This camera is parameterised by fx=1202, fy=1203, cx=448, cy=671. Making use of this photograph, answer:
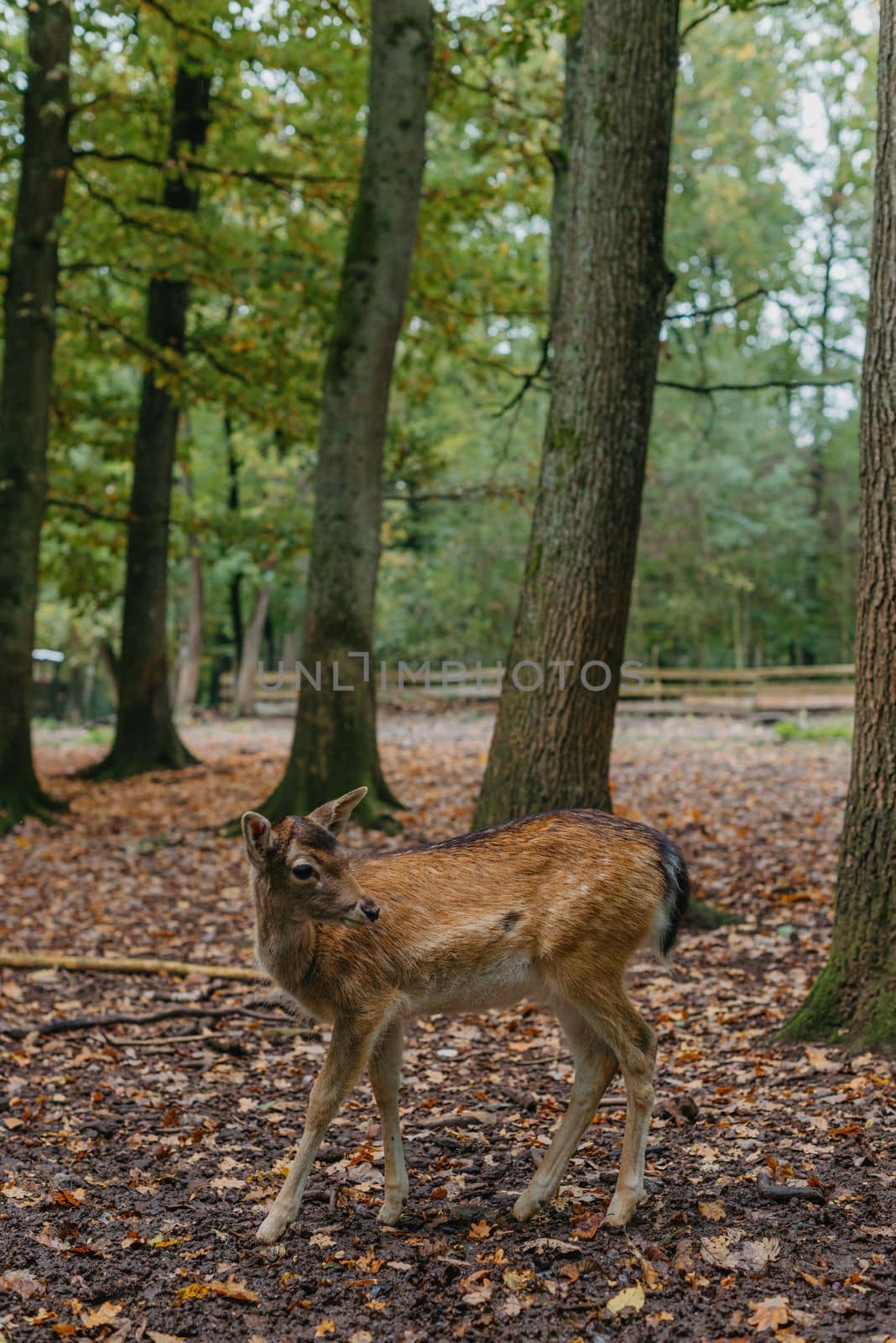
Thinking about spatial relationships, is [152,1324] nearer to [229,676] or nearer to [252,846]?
[252,846]

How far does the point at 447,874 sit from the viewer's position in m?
4.25

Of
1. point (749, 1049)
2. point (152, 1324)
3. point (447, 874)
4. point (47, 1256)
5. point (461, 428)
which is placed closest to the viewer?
point (152, 1324)

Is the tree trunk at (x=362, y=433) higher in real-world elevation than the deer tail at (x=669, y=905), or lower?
higher

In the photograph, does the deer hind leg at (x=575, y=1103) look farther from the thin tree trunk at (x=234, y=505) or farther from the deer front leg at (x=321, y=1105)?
the thin tree trunk at (x=234, y=505)

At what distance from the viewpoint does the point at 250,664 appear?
2978cm

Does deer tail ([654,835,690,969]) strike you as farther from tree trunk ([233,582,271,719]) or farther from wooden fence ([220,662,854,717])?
tree trunk ([233,582,271,719])

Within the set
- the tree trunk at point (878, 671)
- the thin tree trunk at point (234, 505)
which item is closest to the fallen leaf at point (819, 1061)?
the tree trunk at point (878, 671)

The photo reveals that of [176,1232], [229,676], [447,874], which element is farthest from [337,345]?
[229,676]

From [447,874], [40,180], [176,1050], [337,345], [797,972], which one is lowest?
[176,1050]

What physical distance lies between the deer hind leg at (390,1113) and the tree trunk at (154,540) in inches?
458

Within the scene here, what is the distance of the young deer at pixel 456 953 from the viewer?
395cm

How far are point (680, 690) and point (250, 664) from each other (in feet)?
34.4

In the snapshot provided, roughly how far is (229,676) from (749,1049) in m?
30.0

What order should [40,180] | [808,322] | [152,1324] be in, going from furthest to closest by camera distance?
1. [40,180]
2. [808,322]
3. [152,1324]
